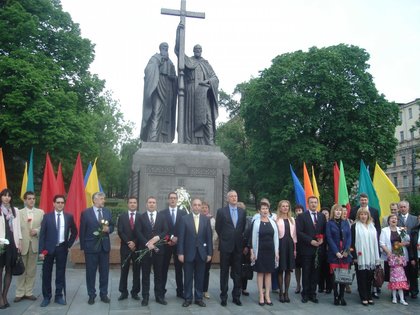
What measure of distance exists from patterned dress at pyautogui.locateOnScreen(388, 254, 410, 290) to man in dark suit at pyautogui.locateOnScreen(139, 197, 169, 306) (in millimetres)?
4349

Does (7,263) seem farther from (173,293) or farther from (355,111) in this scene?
Result: (355,111)

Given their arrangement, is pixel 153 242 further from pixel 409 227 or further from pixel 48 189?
pixel 48 189

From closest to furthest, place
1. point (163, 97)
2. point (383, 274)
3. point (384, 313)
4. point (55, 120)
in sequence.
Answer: point (384, 313)
point (383, 274)
point (163, 97)
point (55, 120)

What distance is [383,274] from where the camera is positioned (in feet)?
27.2

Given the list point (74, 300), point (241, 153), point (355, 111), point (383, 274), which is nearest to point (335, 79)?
point (355, 111)

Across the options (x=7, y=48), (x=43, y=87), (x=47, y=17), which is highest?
(x=47, y=17)

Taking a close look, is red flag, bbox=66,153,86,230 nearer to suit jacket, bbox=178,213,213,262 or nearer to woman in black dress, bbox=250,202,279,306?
suit jacket, bbox=178,213,213,262

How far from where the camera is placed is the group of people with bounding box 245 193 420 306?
314 inches

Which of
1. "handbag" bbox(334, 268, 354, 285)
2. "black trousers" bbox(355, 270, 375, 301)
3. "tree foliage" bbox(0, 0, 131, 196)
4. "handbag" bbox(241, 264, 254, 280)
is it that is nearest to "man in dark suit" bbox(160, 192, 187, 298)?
"handbag" bbox(241, 264, 254, 280)

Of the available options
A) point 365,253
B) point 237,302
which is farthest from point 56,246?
point 365,253

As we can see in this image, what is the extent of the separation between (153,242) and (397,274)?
4.69m

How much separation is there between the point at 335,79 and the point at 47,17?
783 inches

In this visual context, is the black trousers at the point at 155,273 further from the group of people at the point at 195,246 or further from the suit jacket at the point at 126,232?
the suit jacket at the point at 126,232

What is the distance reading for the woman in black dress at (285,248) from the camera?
811cm
